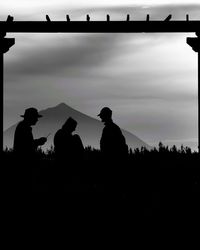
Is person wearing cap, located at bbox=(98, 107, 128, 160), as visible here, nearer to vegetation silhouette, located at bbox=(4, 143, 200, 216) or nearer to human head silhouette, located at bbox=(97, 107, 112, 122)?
human head silhouette, located at bbox=(97, 107, 112, 122)

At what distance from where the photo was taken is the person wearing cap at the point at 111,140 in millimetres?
11164

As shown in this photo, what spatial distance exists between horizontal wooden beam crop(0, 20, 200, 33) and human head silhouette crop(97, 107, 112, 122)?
2397 mm

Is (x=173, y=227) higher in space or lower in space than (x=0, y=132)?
lower

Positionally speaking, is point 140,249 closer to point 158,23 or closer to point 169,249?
point 169,249

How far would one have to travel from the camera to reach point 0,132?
12820 mm

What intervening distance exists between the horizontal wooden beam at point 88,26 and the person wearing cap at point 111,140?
2432mm

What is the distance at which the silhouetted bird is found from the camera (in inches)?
438

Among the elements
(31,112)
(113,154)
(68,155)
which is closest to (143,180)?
(113,154)

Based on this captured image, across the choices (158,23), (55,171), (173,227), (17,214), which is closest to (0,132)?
(55,171)

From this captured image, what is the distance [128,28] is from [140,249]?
599 centimetres

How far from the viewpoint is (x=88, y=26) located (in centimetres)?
1258

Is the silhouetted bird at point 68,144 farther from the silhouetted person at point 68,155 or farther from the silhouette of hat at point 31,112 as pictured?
the silhouette of hat at point 31,112

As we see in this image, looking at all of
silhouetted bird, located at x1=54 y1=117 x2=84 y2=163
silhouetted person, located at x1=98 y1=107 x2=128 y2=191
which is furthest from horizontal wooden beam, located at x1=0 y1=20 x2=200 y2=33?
silhouetted bird, located at x1=54 y1=117 x2=84 y2=163

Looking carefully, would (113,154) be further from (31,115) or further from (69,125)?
(31,115)
